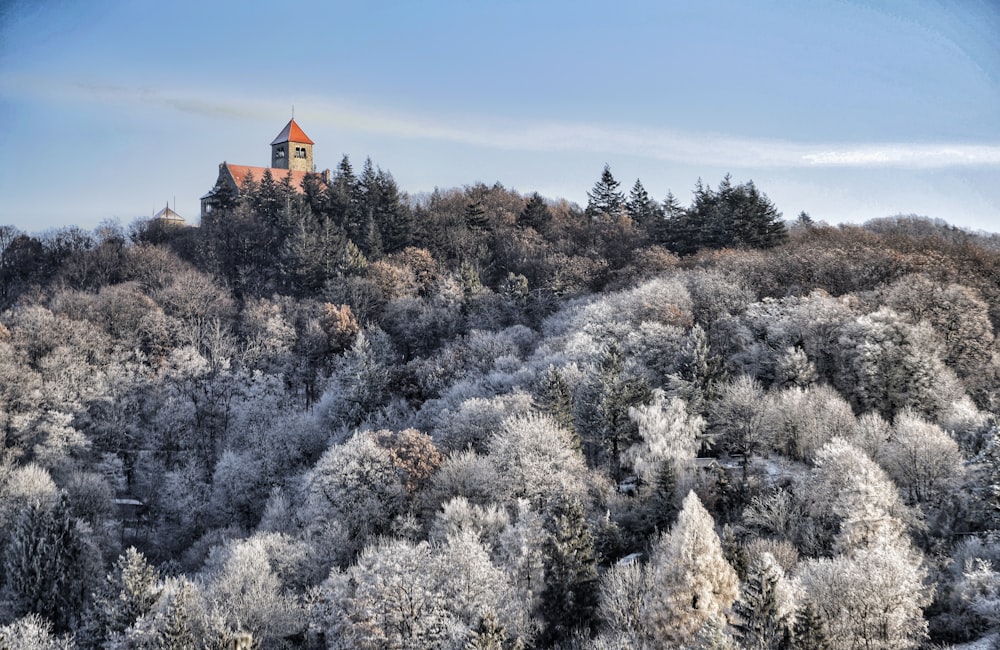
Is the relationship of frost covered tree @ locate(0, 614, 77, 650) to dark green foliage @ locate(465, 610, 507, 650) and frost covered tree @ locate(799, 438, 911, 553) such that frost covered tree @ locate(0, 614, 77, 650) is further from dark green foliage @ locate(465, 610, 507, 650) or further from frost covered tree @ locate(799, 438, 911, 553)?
frost covered tree @ locate(799, 438, 911, 553)

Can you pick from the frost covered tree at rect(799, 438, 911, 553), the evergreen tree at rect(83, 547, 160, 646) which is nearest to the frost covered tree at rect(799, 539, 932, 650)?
the frost covered tree at rect(799, 438, 911, 553)

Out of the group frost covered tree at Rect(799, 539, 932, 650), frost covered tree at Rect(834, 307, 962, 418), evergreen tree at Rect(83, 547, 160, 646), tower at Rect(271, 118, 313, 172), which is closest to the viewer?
frost covered tree at Rect(799, 539, 932, 650)

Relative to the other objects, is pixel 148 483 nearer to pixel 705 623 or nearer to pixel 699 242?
pixel 705 623

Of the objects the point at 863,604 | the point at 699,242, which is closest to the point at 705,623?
the point at 863,604

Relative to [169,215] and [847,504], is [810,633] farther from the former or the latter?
[169,215]

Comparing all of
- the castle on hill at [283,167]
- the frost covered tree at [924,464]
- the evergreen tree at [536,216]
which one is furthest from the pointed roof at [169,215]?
the frost covered tree at [924,464]

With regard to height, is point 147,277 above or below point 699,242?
below

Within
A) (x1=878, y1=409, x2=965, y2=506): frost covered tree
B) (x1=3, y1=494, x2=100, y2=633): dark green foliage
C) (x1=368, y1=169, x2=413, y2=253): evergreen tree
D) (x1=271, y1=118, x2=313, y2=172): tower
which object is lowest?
(x1=3, y1=494, x2=100, y2=633): dark green foliage

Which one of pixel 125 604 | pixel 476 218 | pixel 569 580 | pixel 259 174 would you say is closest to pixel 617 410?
pixel 569 580
